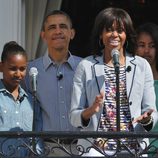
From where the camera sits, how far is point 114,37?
4.44 metres

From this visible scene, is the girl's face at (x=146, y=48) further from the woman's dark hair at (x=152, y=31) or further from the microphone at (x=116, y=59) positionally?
the microphone at (x=116, y=59)

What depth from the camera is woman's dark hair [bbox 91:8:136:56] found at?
4.46 m

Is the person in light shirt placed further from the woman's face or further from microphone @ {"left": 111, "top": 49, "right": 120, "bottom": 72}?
microphone @ {"left": 111, "top": 49, "right": 120, "bottom": 72}

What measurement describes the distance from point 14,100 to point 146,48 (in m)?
1.13

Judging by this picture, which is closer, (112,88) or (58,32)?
(112,88)

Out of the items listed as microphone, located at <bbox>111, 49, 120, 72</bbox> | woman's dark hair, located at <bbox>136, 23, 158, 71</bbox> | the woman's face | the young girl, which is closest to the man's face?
the young girl

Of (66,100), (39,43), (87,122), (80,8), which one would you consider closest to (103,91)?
(87,122)

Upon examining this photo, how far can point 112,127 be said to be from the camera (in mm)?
4293

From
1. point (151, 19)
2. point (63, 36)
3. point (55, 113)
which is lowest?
point (55, 113)

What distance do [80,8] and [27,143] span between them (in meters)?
3.39

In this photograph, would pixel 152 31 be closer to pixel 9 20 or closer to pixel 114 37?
pixel 114 37

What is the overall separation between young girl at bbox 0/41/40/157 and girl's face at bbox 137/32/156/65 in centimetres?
94

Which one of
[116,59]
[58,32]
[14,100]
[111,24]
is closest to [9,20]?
[58,32]

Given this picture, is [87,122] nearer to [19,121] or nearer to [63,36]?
[19,121]
